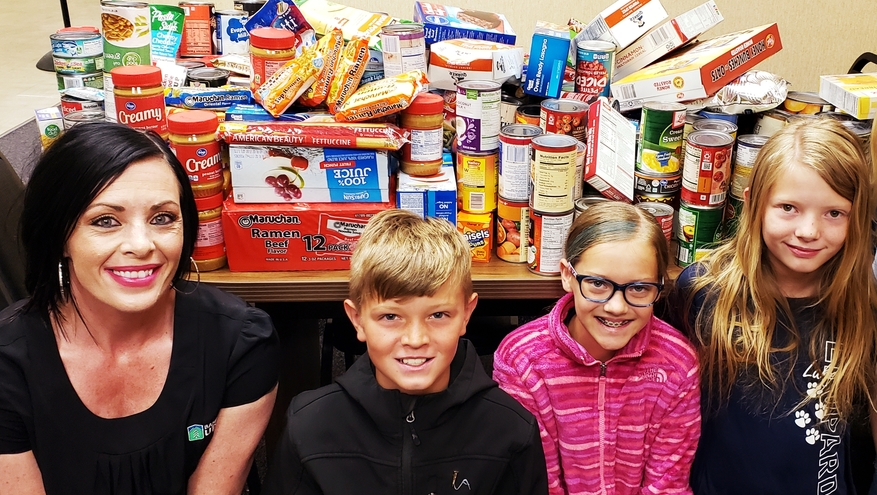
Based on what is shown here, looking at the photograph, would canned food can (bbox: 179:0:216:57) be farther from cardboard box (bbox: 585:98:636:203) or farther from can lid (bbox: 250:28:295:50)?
cardboard box (bbox: 585:98:636:203)

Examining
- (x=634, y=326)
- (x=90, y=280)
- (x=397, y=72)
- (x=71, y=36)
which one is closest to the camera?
(x=90, y=280)

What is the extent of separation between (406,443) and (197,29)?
142 cm

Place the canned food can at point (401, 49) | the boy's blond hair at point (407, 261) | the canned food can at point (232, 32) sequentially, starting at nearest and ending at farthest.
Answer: the boy's blond hair at point (407, 261) < the canned food can at point (401, 49) < the canned food can at point (232, 32)

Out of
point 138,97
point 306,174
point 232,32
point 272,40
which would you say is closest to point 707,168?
point 306,174

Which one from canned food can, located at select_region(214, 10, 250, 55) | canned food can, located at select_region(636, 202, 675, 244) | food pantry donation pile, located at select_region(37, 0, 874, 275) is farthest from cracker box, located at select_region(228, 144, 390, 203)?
canned food can, located at select_region(214, 10, 250, 55)

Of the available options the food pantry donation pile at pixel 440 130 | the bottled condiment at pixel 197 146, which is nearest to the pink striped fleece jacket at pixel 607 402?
the food pantry donation pile at pixel 440 130

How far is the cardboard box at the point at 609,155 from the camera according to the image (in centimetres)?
178

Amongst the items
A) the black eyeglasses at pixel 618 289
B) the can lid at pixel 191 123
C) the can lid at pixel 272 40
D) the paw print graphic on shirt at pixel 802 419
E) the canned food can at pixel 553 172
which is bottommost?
the paw print graphic on shirt at pixel 802 419

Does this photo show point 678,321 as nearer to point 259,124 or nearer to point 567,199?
point 567,199

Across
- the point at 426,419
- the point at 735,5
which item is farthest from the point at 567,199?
the point at 735,5

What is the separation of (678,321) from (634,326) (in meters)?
0.25

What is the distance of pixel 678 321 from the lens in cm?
178

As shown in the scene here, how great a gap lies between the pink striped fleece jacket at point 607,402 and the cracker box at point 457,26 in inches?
31.7

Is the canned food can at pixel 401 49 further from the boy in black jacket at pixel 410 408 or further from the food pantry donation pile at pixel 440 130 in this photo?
the boy in black jacket at pixel 410 408
